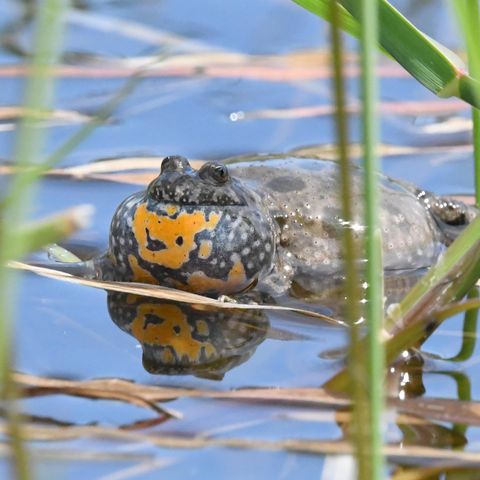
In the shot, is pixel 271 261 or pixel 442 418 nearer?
pixel 442 418

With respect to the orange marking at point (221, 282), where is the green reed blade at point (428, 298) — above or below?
below

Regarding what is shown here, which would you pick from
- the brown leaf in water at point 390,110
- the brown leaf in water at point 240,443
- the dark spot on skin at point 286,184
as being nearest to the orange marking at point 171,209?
the dark spot on skin at point 286,184

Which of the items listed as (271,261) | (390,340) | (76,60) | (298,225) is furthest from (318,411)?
(76,60)

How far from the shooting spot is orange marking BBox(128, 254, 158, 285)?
13.4 feet

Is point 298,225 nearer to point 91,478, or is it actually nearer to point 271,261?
point 271,261

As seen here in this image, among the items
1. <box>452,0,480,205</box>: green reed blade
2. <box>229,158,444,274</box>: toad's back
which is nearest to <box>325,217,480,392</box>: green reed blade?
<box>452,0,480,205</box>: green reed blade

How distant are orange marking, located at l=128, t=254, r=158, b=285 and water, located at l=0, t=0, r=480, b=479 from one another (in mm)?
185

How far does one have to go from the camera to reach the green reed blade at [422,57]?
2.73 metres

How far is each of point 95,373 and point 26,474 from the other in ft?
5.69

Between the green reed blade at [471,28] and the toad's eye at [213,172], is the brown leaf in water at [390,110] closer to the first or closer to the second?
the toad's eye at [213,172]

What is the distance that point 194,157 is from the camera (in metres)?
5.30

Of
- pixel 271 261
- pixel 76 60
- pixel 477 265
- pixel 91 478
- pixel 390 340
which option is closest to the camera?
pixel 91 478

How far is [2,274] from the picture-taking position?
152 centimetres

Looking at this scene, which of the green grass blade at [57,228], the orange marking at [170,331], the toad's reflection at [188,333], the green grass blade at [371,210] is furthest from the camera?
the orange marking at [170,331]
